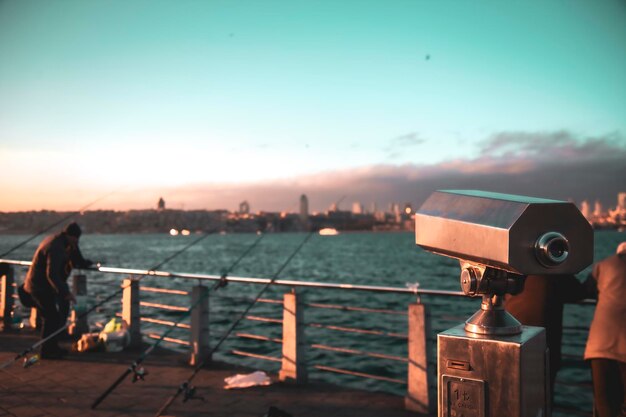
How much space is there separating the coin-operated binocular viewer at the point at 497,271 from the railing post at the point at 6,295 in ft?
32.9

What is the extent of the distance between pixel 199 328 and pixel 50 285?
→ 232 cm

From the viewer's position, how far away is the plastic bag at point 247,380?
251 inches

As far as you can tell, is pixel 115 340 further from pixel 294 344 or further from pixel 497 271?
pixel 497 271

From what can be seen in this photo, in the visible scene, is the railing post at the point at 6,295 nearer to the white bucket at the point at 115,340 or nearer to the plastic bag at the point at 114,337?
the plastic bag at the point at 114,337

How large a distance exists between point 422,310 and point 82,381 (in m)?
4.13

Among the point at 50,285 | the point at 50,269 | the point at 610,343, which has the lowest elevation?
the point at 50,285

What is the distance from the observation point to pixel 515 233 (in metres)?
1.70

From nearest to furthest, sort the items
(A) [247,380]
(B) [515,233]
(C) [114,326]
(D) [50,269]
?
1. (B) [515,233]
2. (A) [247,380]
3. (D) [50,269]
4. (C) [114,326]

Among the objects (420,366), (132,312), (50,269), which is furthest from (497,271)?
(132,312)

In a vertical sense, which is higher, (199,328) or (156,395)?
(199,328)

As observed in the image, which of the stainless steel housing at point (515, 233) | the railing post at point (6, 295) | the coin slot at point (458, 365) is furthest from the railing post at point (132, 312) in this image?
the stainless steel housing at point (515, 233)

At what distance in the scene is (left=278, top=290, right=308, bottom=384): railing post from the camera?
6566 millimetres

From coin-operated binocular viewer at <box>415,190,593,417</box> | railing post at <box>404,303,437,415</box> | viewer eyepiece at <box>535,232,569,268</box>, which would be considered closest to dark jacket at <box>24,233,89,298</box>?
railing post at <box>404,303,437,415</box>

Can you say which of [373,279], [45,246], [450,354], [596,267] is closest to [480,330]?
[450,354]
